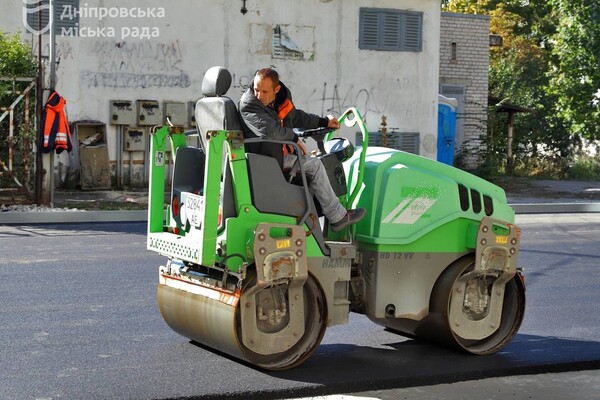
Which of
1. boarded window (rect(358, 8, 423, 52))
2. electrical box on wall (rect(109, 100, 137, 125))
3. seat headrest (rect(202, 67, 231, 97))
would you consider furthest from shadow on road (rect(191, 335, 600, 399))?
boarded window (rect(358, 8, 423, 52))

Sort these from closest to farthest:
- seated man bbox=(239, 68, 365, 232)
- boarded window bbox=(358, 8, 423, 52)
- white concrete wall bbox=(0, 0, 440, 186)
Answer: seated man bbox=(239, 68, 365, 232), white concrete wall bbox=(0, 0, 440, 186), boarded window bbox=(358, 8, 423, 52)

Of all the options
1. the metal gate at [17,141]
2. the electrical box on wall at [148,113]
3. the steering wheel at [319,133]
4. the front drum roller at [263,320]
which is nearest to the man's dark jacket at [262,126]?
the steering wheel at [319,133]

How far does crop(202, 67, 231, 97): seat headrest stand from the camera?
7199mm

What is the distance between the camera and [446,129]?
28234 mm

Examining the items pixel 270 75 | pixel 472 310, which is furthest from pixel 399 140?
pixel 270 75

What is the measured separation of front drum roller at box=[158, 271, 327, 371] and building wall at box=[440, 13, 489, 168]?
23511mm

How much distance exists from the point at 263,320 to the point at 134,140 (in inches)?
636

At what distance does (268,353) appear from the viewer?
709cm

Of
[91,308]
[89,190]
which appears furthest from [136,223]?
[91,308]

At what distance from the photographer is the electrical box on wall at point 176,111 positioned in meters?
23.2

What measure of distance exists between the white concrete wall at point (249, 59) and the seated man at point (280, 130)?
623 inches

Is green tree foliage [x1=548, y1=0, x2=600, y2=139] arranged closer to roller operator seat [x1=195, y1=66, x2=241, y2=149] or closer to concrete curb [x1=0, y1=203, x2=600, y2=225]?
concrete curb [x1=0, y1=203, x2=600, y2=225]

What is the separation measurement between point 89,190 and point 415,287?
589 inches

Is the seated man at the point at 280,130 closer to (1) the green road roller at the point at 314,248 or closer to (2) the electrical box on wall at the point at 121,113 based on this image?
(1) the green road roller at the point at 314,248
